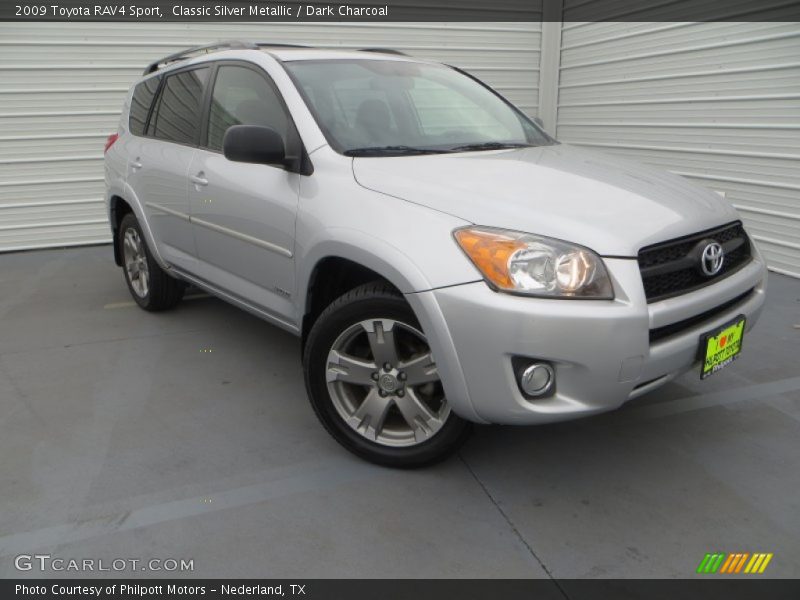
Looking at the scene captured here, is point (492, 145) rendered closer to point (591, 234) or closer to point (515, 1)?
point (591, 234)

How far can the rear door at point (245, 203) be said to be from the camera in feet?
9.63

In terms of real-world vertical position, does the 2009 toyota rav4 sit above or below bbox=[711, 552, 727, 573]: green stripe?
above

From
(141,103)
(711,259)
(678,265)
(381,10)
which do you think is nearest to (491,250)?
(678,265)

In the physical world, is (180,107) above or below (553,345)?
above

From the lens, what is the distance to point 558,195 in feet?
7.94

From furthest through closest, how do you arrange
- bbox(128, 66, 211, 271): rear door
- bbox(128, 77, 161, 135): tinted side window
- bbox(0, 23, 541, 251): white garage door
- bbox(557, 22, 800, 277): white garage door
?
1. bbox(0, 23, 541, 251): white garage door
2. bbox(557, 22, 800, 277): white garage door
3. bbox(128, 77, 161, 135): tinted side window
4. bbox(128, 66, 211, 271): rear door

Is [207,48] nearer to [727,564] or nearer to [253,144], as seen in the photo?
[253,144]

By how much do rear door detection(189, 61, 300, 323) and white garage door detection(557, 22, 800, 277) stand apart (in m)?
4.21

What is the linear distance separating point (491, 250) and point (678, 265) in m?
0.69

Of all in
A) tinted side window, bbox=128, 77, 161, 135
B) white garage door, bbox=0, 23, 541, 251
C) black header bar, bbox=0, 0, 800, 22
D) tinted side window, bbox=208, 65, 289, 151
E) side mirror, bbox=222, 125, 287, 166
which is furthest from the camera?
white garage door, bbox=0, 23, 541, 251

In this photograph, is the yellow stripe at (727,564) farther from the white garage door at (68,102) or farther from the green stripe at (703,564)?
the white garage door at (68,102)

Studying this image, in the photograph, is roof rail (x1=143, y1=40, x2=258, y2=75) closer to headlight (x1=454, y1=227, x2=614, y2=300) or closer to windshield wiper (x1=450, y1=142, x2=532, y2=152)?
windshield wiper (x1=450, y1=142, x2=532, y2=152)

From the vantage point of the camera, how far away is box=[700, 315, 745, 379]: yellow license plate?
2.39 m

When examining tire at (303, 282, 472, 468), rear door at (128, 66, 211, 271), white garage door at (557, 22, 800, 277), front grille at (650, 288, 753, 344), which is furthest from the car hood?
white garage door at (557, 22, 800, 277)
